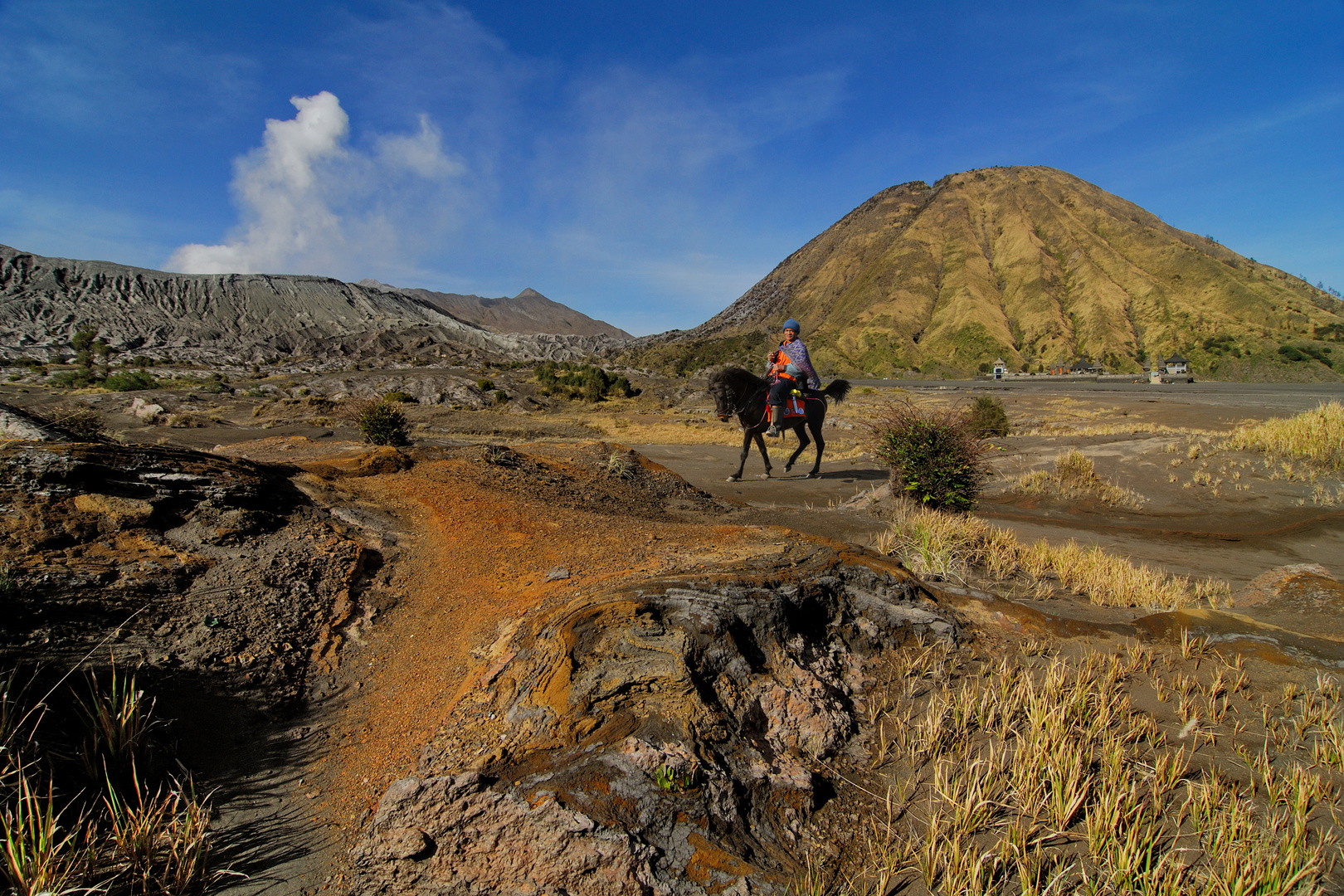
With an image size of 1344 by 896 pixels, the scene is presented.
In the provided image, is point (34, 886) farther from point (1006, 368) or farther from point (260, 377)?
point (1006, 368)

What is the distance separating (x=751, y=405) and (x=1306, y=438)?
1325 centimetres

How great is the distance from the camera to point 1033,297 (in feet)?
327

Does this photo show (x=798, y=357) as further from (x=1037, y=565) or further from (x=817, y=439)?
(x=1037, y=565)

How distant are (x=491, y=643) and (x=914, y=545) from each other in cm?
558

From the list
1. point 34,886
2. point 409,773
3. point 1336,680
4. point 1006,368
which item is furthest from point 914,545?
point 1006,368

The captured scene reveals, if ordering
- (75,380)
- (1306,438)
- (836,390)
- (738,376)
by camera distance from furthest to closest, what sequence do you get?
1. (75,380)
2. (836,390)
3. (738,376)
4. (1306,438)

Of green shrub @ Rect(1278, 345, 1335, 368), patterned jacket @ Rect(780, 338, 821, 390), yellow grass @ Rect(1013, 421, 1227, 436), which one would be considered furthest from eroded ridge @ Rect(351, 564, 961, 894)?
green shrub @ Rect(1278, 345, 1335, 368)

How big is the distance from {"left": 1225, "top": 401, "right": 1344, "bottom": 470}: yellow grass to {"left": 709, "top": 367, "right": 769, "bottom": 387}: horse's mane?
40.9 feet

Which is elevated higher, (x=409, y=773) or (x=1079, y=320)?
(x=1079, y=320)

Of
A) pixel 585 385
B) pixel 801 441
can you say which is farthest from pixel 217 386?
pixel 801 441

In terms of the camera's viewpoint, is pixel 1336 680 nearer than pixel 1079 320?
Yes

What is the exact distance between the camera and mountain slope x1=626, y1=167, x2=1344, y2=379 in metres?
79.9

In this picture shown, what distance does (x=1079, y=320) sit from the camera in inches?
3666

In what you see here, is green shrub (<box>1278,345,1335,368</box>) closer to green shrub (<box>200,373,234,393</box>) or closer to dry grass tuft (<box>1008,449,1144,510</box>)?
dry grass tuft (<box>1008,449,1144,510</box>)
